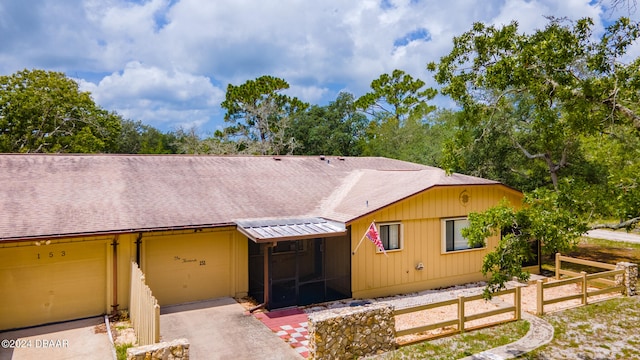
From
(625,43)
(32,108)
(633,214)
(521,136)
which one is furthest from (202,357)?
(32,108)

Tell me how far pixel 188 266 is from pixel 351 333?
6.19 metres

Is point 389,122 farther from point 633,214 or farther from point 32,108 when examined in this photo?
point 633,214

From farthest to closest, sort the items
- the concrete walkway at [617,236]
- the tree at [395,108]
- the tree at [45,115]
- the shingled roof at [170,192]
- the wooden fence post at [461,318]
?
the tree at [395,108]
the tree at [45,115]
the concrete walkway at [617,236]
the shingled roof at [170,192]
the wooden fence post at [461,318]

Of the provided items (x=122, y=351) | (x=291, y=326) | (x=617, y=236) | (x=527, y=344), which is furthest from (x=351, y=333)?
(x=617, y=236)

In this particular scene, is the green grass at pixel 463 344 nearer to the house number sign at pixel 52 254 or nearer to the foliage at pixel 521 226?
the foliage at pixel 521 226

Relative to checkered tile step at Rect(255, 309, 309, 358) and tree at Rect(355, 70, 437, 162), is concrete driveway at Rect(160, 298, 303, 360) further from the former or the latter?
tree at Rect(355, 70, 437, 162)

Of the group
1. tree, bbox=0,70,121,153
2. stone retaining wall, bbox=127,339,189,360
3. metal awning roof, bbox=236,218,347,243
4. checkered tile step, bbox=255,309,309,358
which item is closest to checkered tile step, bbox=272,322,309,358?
checkered tile step, bbox=255,309,309,358

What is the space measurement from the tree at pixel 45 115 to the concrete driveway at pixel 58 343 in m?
26.7

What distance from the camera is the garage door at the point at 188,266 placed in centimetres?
1262

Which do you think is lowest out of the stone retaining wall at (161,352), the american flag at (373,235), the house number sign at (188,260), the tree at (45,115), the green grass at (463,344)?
the green grass at (463,344)

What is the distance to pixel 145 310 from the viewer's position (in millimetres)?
8914

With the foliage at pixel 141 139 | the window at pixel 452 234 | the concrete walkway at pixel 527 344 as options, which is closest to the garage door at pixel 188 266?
the window at pixel 452 234

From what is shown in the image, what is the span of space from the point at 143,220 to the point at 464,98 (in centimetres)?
928

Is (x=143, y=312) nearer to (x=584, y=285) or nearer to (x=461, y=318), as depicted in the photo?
(x=461, y=318)
